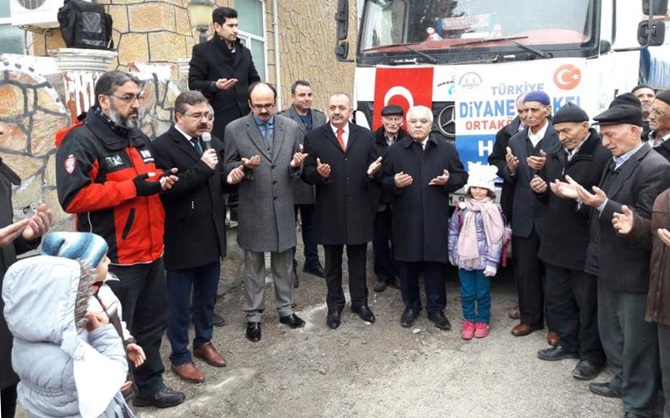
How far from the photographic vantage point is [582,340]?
4.09m

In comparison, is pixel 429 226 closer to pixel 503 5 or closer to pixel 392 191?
pixel 392 191

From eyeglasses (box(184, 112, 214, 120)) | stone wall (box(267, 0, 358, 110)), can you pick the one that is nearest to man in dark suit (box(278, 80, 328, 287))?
eyeglasses (box(184, 112, 214, 120))

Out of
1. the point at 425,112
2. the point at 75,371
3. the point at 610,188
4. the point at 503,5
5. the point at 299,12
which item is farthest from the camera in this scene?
the point at 299,12

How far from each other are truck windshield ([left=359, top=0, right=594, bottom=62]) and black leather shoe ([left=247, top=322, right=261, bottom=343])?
2.97 meters

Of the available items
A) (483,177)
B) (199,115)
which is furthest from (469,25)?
(199,115)

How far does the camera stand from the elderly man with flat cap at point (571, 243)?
4008 millimetres

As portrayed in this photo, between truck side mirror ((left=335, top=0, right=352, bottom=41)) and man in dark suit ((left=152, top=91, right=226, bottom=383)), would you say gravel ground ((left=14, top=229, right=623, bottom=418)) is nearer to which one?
man in dark suit ((left=152, top=91, right=226, bottom=383))

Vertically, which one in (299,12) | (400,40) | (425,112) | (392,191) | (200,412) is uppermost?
(299,12)

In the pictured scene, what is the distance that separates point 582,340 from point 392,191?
1814mm

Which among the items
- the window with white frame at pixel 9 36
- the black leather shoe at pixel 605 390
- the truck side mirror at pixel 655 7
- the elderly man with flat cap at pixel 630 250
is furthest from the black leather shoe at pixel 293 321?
the window with white frame at pixel 9 36

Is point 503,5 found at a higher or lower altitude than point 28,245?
higher

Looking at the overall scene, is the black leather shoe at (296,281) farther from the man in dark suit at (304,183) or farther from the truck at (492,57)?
the truck at (492,57)

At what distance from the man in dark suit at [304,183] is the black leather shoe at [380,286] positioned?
53 cm

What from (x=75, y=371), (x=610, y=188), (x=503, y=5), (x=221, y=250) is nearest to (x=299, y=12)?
(x=503, y=5)
